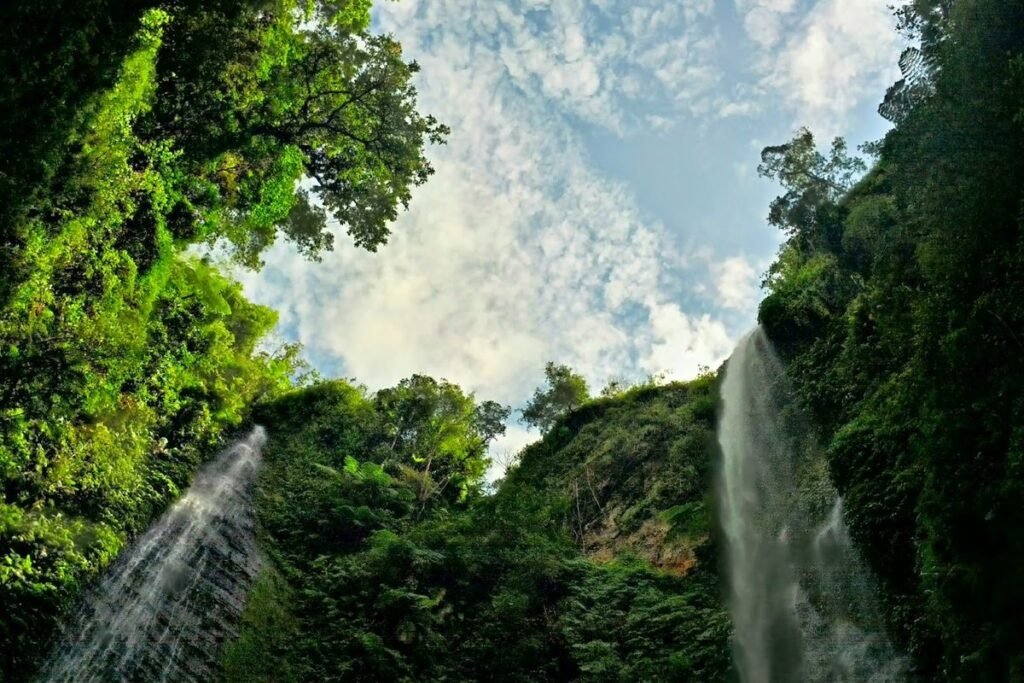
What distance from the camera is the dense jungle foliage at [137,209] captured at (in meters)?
8.55

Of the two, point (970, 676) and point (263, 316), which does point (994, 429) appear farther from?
point (263, 316)

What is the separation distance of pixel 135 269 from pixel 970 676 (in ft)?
44.9

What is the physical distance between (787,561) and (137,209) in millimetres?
14321

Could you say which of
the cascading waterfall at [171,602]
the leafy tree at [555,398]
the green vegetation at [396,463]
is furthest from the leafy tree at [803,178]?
the cascading waterfall at [171,602]

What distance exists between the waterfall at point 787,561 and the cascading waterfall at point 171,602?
10384 mm

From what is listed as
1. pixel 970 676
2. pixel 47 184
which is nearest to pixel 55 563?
pixel 47 184

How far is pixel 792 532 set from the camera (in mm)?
13141

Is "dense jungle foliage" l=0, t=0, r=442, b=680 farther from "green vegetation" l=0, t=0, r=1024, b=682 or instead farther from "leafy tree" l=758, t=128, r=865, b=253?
"leafy tree" l=758, t=128, r=865, b=253

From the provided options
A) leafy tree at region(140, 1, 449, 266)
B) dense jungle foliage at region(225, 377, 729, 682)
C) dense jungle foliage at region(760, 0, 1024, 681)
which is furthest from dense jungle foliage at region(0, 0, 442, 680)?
dense jungle foliage at region(760, 0, 1024, 681)

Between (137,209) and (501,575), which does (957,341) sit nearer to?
(501,575)

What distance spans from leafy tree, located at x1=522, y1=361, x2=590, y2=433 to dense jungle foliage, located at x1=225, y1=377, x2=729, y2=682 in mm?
8877

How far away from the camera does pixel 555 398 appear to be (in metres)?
33.5

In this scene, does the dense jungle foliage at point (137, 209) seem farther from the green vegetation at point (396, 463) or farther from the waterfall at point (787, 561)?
the waterfall at point (787, 561)

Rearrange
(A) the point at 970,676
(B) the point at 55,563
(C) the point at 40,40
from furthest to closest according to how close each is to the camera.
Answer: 1. (B) the point at 55,563
2. (C) the point at 40,40
3. (A) the point at 970,676
